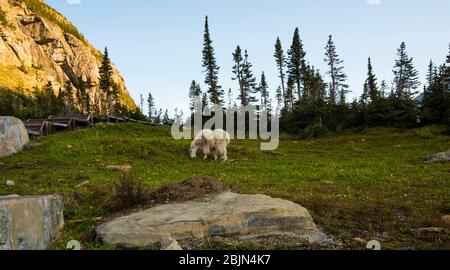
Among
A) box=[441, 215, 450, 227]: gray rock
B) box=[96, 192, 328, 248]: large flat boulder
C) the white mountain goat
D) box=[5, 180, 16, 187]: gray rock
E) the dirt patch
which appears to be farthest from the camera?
the white mountain goat

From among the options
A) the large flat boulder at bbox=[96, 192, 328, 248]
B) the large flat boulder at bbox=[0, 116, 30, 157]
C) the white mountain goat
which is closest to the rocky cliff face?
the large flat boulder at bbox=[0, 116, 30, 157]

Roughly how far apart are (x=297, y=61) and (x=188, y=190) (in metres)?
60.5

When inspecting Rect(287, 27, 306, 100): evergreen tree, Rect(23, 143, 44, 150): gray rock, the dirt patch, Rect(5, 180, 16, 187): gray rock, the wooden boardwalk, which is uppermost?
Rect(287, 27, 306, 100): evergreen tree

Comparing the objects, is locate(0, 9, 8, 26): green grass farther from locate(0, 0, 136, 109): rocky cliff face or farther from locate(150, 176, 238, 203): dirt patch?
locate(150, 176, 238, 203): dirt patch

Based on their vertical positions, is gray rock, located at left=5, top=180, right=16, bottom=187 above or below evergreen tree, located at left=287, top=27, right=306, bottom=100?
below

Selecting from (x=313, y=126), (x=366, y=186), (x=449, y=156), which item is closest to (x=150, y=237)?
(x=366, y=186)

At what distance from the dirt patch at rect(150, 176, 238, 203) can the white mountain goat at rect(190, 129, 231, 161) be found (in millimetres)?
13365

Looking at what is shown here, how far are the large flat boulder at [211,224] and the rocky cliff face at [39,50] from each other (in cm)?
10706

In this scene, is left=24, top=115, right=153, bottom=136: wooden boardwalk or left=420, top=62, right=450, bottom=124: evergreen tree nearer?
left=24, top=115, right=153, bottom=136: wooden boardwalk

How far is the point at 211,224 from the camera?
8930 millimetres

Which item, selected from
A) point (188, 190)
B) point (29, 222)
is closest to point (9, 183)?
point (188, 190)

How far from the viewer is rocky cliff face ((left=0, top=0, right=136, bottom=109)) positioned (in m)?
122

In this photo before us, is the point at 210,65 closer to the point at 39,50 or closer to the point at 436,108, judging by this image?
the point at 436,108

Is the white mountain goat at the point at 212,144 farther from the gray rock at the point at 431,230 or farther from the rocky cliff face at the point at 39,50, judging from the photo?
the rocky cliff face at the point at 39,50
